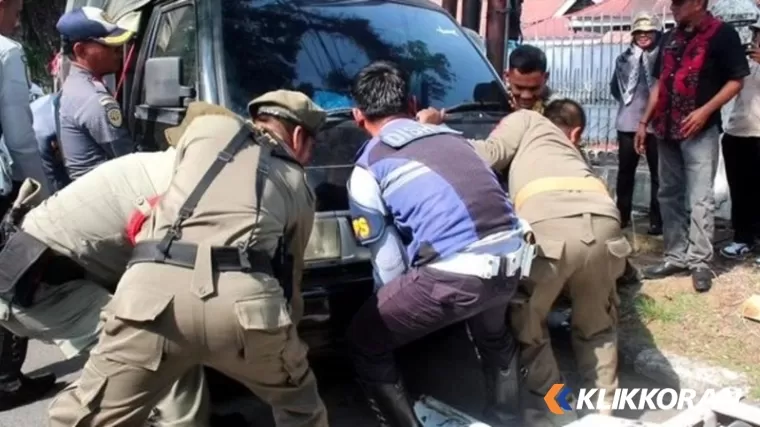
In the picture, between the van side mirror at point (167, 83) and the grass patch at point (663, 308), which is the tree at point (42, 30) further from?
the grass patch at point (663, 308)

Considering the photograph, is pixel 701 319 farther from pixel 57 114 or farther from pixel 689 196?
pixel 57 114

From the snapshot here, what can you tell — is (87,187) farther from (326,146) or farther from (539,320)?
(539,320)

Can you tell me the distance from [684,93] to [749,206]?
3.95ft

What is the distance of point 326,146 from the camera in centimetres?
411

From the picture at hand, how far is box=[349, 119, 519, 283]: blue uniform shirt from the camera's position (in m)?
3.25

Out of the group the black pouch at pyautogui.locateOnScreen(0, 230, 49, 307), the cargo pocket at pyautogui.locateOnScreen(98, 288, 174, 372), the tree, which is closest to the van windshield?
the black pouch at pyautogui.locateOnScreen(0, 230, 49, 307)

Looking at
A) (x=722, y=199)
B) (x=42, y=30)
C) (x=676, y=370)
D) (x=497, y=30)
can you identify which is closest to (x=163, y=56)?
(x=497, y=30)

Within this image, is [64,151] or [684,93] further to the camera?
[684,93]

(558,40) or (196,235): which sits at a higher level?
(196,235)

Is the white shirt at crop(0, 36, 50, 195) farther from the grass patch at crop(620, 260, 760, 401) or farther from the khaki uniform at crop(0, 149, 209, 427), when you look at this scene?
the grass patch at crop(620, 260, 760, 401)

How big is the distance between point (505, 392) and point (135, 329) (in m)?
1.71

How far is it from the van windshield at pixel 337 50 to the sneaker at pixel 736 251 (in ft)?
6.47

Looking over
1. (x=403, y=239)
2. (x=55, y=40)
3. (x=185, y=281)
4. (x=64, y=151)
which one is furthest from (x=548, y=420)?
(x=55, y=40)

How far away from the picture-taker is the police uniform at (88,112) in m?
4.34
